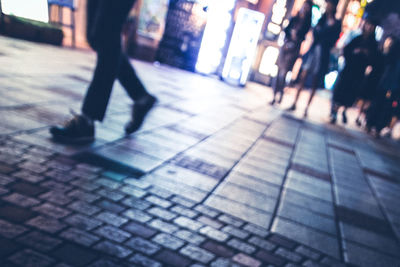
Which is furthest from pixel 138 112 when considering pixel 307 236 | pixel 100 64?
pixel 307 236

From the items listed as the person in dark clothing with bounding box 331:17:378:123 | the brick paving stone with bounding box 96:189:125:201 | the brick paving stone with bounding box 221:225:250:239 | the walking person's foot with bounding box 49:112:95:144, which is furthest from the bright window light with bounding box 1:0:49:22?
the person in dark clothing with bounding box 331:17:378:123

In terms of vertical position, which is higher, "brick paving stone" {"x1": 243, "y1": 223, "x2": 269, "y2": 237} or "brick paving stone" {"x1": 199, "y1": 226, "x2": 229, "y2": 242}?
"brick paving stone" {"x1": 243, "y1": 223, "x2": 269, "y2": 237}

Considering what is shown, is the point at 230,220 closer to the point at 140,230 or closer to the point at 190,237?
the point at 190,237

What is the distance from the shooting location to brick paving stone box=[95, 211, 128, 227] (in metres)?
1.59

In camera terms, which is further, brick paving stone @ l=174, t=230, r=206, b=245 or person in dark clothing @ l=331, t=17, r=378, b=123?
person in dark clothing @ l=331, t=17, r=378, b=123

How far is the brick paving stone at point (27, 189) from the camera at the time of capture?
65.0 inches

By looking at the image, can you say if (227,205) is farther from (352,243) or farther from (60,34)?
(60,34)

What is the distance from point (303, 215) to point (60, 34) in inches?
329

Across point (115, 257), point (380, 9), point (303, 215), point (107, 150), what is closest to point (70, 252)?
point (115, 257)

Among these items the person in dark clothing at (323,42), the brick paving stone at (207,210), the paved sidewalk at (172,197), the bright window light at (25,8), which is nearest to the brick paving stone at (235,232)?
the paved sidewalk at (172,197)

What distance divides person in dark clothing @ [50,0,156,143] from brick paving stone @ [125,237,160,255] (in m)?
1.25

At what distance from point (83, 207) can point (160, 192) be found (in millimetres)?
509

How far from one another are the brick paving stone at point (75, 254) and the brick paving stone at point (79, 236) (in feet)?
0.12

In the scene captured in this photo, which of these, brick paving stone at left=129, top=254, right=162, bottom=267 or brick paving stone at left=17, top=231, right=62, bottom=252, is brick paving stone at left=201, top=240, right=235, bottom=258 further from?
brick paving stone at left=17, top=231, right=62, bottom=252
